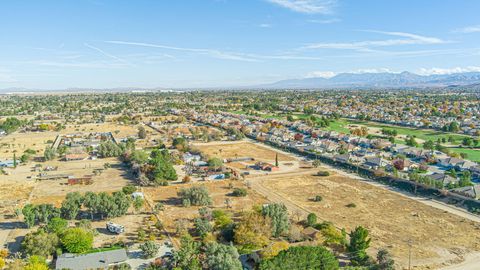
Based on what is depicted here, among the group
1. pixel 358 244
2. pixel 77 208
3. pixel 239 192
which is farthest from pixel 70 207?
pixel 358 244

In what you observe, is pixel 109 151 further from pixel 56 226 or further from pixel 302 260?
pixel 302 260

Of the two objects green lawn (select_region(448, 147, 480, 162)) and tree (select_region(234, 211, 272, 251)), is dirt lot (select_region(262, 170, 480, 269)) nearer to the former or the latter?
tree (select_region(234, 211, 272, 251))

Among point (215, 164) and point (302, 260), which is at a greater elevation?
point (302, 260)

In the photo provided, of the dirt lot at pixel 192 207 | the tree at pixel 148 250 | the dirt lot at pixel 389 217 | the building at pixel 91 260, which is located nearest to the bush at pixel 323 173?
the dirt lot at pixel 389 217

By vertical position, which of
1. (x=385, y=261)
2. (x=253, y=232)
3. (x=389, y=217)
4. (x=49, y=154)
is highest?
(x=253, y=232)

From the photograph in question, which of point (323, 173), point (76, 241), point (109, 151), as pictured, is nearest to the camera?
point (76, 241)

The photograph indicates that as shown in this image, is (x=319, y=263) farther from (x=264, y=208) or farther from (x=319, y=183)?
(x=319, y=183)

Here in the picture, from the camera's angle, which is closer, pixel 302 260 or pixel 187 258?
pixel 302 260

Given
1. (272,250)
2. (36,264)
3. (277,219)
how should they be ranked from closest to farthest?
1. (36,264)
2. (272,250)
3. (277,219)

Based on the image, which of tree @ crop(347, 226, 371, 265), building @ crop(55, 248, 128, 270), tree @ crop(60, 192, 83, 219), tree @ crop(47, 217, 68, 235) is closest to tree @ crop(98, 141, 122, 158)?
tree @ crop(60, 192, 83, 219)
